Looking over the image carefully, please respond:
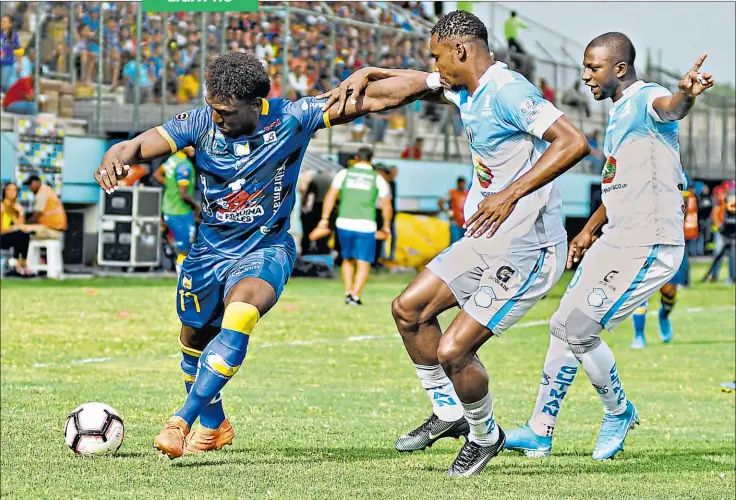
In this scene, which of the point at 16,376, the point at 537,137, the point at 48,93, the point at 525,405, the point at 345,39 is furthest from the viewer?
the point at 345,39

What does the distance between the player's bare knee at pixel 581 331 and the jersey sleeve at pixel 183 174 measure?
13309mm

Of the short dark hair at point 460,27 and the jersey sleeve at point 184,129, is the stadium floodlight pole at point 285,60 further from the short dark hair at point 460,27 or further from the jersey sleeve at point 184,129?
the short dark hair at point 460,27

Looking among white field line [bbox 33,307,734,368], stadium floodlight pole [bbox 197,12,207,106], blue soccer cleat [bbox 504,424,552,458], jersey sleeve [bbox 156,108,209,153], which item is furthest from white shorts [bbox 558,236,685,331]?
stadium floodlight pole [bbox 197,12,207,106]

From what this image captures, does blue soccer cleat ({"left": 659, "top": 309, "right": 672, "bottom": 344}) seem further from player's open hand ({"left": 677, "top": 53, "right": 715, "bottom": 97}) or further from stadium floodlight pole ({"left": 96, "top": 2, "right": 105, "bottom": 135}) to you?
stadium floodlight pole ({"left": 96, "top": 2, "right": 105, "bottom": 135})

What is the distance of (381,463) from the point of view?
6.54m

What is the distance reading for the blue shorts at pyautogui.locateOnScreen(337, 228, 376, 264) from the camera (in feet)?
59.6

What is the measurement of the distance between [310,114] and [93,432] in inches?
78.8

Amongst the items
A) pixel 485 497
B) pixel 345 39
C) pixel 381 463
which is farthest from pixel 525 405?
pixel 345 39

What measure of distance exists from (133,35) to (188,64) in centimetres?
125

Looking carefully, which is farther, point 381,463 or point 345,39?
point 345,39

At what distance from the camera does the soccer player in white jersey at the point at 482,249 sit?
6.16 m

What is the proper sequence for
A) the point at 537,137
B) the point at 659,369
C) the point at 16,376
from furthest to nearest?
the point at 659,369 → the point at 16,376 → the point at 537,137

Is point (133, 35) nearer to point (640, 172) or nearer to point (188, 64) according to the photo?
point (188, 64)

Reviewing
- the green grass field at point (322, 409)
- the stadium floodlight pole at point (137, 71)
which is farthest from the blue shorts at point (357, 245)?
the stadium floodlight pole at point (137, 71)
